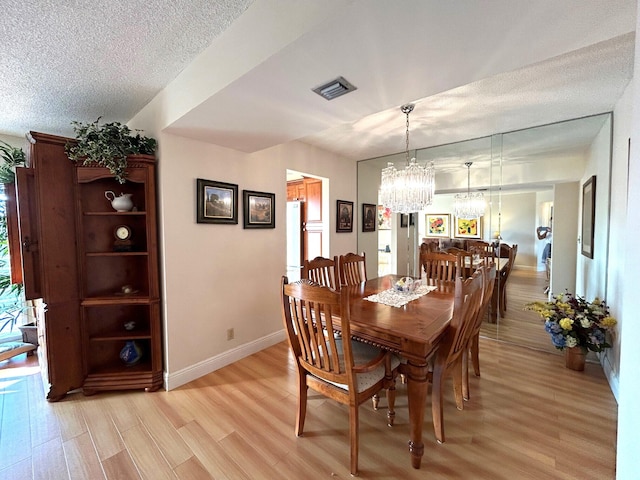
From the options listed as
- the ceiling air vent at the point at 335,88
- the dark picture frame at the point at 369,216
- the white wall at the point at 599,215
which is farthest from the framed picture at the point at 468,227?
the ceiling air vent at the point at 335,88

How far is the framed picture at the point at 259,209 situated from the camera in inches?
113

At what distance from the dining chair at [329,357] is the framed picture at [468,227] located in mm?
2706

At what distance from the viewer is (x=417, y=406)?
1.53 m

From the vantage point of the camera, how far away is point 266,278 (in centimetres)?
314

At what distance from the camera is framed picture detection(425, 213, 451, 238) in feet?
13.7

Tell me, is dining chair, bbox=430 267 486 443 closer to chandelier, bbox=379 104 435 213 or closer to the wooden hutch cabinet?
chandelier, bbox=379 104 435 213

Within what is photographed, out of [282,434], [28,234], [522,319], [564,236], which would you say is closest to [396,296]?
[282,434]

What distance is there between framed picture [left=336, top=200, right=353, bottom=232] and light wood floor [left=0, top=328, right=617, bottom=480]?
229cm

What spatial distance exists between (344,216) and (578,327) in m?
2.88

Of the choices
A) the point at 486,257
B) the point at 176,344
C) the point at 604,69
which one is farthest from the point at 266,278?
the point at 604,69

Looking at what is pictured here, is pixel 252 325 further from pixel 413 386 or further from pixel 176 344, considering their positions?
pixel 413 386

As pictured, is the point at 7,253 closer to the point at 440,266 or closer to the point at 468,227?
the point at 440,266

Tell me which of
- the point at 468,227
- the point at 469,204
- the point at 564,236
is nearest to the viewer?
the point at 564,236

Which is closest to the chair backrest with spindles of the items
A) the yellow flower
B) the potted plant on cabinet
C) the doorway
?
the yellow flower
